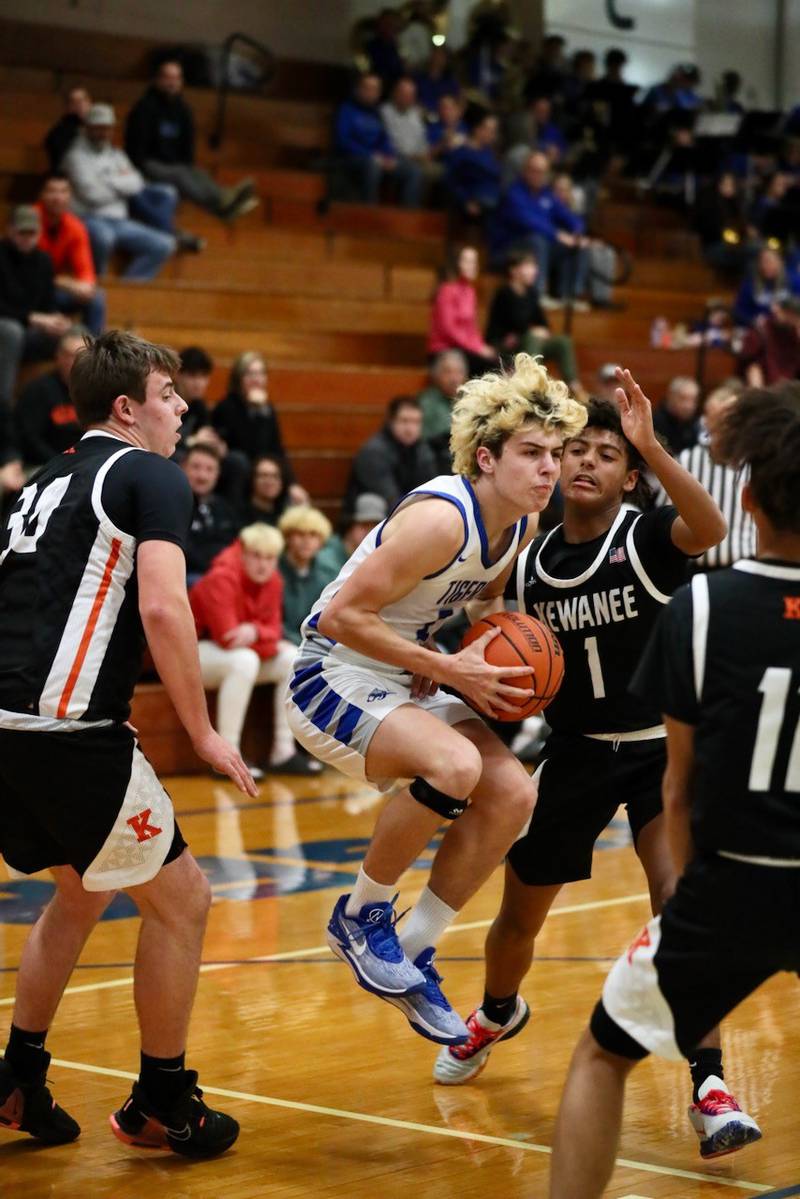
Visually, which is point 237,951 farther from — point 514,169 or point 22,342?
point 514,169

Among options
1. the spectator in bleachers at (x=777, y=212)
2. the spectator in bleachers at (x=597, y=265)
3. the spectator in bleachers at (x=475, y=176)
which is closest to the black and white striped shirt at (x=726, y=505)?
the spectator in bleachers at (x=475, y=176)

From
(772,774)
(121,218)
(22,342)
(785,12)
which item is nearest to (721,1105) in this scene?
(772,774)

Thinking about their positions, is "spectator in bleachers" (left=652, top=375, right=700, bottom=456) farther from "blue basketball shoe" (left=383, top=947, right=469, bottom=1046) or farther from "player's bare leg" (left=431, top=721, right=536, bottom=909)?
"blue basketball shoe" (left=383, top=947, right=469, bottom=1046)

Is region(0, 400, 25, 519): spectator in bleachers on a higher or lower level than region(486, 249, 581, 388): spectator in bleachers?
lower

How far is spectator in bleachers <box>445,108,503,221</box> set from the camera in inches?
677

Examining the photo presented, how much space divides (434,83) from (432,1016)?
15637 mm

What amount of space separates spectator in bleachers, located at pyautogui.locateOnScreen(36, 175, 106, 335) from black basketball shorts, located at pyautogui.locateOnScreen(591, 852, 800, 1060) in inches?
389

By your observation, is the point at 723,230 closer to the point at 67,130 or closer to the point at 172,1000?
the point at 67,130

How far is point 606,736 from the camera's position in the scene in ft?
16.0

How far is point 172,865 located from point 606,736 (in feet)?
4.29

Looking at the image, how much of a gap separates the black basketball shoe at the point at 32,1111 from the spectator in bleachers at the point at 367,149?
45.1 feet

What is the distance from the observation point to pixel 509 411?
457 centimetres

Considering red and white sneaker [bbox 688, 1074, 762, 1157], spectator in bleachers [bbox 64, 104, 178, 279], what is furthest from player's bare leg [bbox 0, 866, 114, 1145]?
spectator in bleachers [bbox 64, 104, 178, 279]

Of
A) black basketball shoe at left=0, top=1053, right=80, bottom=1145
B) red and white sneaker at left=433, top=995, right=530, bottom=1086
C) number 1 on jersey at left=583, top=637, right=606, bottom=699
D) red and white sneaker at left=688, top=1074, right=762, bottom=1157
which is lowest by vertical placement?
red and white sneaker at left=433, top=995, right=530, bottom=1086
